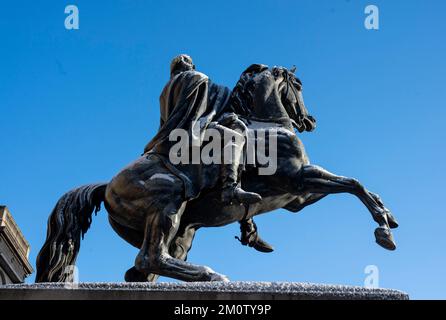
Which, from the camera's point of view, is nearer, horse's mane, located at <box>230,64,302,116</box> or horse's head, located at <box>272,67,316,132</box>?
horse's mane, located at <box>230,64,302,116</box>

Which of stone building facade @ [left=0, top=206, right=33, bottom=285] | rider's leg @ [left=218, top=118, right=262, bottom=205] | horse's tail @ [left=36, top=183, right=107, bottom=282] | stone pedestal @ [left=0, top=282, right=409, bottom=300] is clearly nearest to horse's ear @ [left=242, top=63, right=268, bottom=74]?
rider's leg @ [left=218, top=118, right=262, bottom=205]

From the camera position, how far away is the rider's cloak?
28.1 ft

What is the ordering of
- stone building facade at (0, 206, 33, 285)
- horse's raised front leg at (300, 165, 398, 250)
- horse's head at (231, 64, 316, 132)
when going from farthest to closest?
1. stone building facade at (0, 206, 33, 285)
2. horse's head at (231, 64, 316, 132)
3. horse's raised front leg at (300, 165, 398, 250)

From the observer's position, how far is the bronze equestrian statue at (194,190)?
827 centimetres

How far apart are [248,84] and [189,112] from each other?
115 centimetres

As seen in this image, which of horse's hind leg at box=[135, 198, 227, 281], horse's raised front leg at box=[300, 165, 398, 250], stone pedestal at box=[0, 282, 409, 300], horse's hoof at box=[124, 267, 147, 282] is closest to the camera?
stone pedestal at box=[0, 282, 409, 300]

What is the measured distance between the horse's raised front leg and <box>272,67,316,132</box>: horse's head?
123 cm

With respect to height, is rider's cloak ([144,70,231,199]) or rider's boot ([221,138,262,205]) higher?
rider's cloak ([144,70,231,199])

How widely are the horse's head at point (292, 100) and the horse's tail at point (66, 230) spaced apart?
2891mm

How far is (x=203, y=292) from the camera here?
21.0 ft

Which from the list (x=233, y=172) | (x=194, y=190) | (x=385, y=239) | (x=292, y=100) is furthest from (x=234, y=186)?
(x=292, y=100)

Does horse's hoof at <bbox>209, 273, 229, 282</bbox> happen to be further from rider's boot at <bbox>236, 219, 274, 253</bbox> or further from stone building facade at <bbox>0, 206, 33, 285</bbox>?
stone building facade at <bbox>0, 206, 33, 285</bbox>

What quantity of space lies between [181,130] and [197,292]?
118 inches
